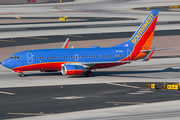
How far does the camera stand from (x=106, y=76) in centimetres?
6172

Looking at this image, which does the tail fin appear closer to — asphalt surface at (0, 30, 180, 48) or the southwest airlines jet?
the southwest airlines jet

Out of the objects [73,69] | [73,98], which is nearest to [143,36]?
[73,69]

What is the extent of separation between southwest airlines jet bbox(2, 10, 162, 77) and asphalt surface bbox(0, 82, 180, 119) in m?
7.20

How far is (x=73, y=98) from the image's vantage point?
4416 cm

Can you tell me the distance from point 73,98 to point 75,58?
16481mm

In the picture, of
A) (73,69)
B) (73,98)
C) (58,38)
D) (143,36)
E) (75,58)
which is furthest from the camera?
(58,38)

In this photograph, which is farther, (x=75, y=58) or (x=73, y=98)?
(x=75, y=58)

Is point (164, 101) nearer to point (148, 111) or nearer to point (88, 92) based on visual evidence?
point (148, 111)

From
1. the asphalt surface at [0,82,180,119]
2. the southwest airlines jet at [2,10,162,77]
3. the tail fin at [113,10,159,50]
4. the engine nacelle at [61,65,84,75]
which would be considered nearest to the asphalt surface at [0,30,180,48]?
the southwest airlines jet at [2,10,162,77]

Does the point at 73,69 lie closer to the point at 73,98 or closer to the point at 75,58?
the point at 75,58

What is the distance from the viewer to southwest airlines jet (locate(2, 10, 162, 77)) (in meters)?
58.7

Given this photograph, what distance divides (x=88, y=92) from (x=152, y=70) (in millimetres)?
22740

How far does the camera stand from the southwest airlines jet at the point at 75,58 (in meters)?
58.7

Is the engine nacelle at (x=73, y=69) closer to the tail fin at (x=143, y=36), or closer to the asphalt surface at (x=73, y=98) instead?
the asphalt surface at (x=73, y=98)
